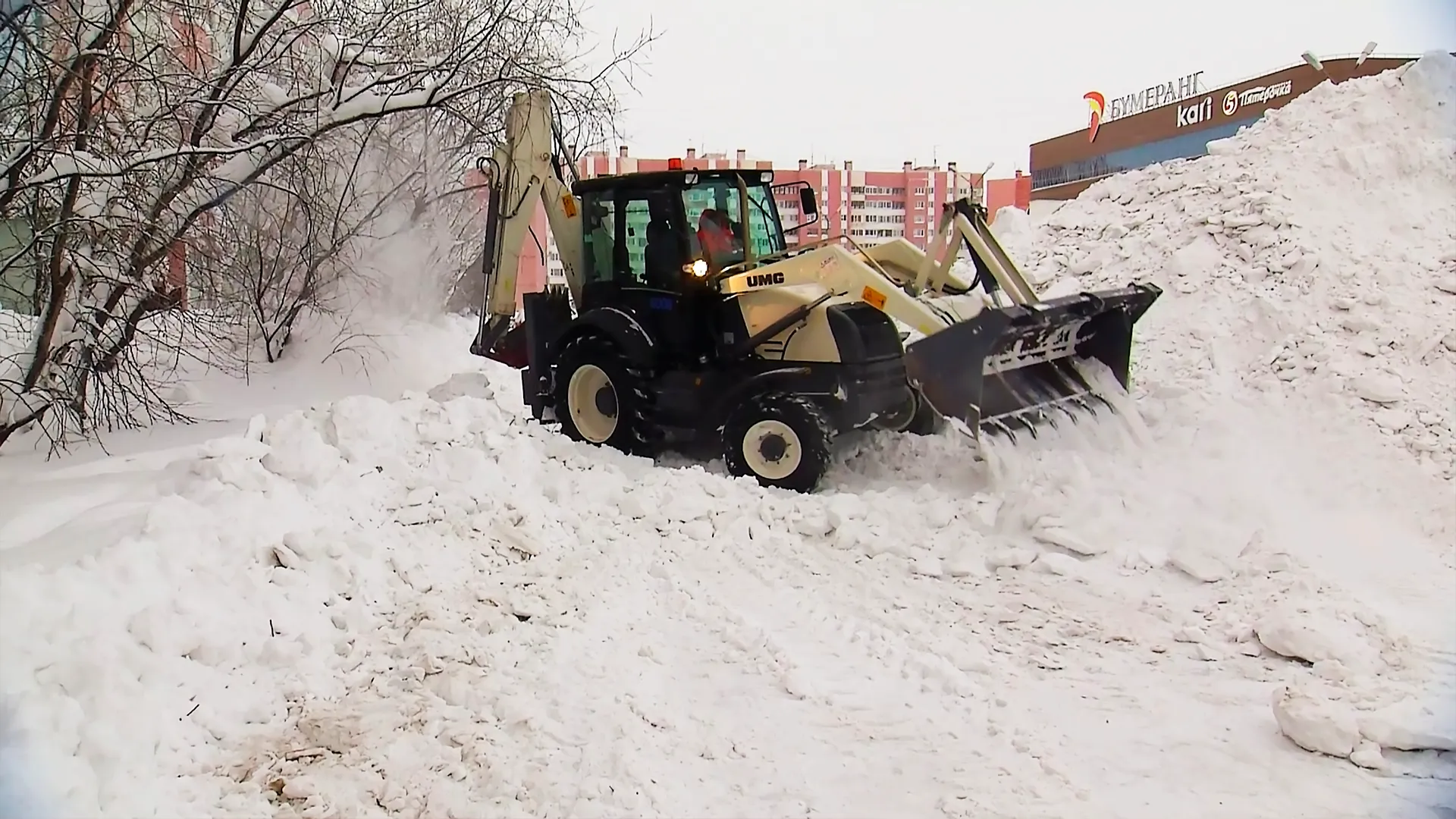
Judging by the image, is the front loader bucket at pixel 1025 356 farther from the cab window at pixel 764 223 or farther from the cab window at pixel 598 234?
the cab window at pixel 598 234

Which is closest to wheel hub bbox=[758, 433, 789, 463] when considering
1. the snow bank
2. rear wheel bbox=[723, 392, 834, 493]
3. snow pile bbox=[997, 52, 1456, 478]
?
rear wheel bbox=[723, 392, 834, 493]

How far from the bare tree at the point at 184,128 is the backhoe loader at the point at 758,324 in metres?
0.98

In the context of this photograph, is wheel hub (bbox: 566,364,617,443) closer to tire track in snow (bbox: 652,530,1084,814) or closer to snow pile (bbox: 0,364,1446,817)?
snow pile (bbox: 0,364,1446,817)

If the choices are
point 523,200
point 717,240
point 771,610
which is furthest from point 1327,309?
point 523,200

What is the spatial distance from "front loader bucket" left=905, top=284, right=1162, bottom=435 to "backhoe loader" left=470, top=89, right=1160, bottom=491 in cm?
1

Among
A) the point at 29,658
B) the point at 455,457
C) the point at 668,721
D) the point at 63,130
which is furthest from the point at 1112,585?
the point at 63,130

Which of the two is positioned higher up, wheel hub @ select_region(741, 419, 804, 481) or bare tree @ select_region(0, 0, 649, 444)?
bare tree @ select_region(0, 0, 649, 444)

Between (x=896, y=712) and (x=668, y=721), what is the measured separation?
2.72 feet

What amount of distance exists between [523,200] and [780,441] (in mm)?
3037

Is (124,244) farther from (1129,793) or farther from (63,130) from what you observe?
(1129,793)

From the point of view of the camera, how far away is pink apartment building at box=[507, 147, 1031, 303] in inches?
269

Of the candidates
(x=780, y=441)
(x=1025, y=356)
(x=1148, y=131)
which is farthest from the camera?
(x=1148, y=131)

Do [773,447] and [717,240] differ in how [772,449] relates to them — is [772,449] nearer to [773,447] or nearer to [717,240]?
[773,447]

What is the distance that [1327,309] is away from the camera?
781cm
